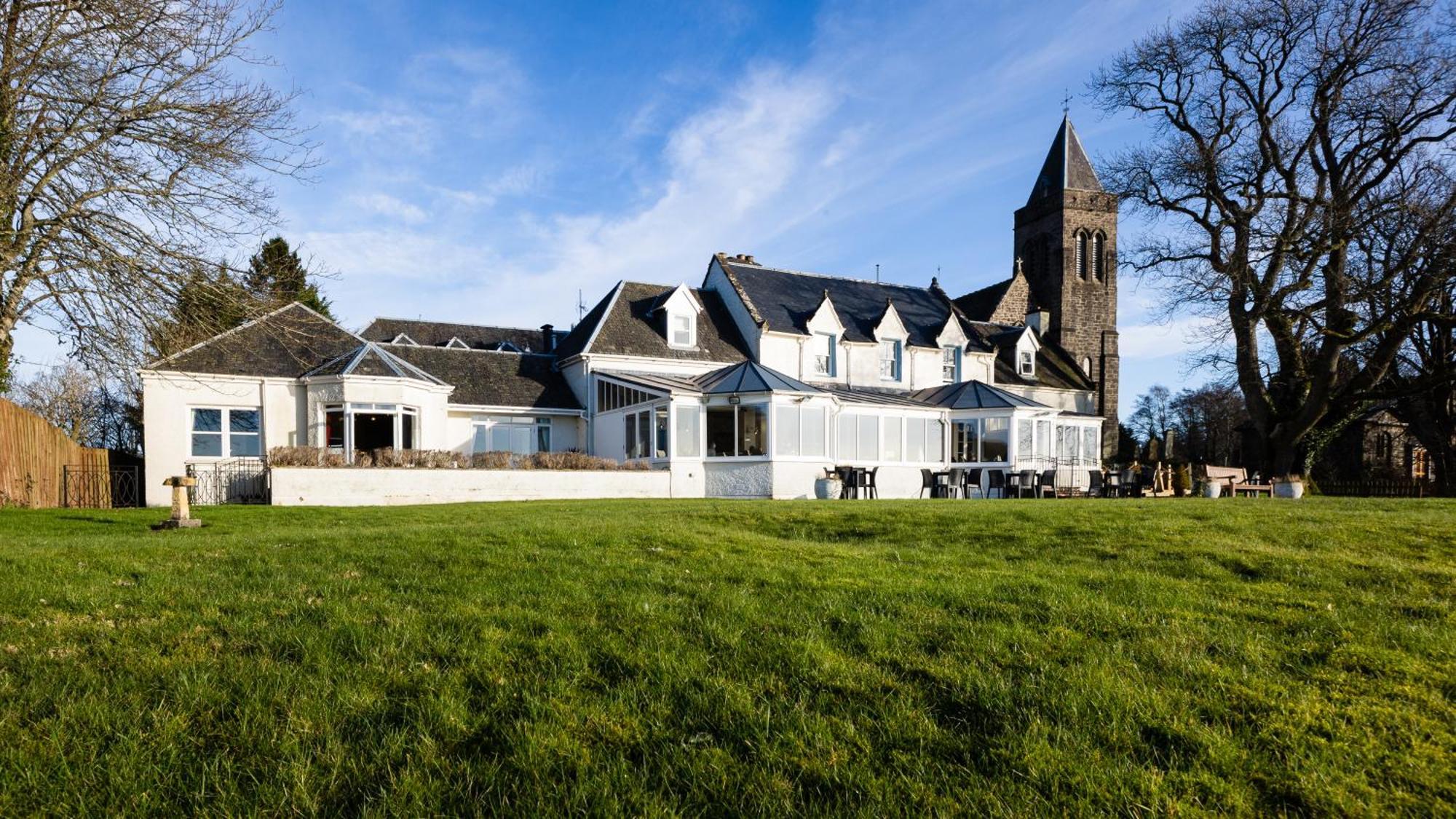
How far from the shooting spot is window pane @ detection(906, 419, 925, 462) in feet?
99.8

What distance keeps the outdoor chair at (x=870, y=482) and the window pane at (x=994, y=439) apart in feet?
18.0

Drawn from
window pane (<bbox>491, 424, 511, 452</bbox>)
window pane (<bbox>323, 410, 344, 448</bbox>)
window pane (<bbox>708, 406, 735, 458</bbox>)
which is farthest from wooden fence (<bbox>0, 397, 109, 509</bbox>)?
window pane (<bbox>708, 406, 735, 458</bbox>)

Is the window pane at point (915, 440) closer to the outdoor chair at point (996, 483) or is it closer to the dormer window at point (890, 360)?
the outdoor chair at point (996, 483)

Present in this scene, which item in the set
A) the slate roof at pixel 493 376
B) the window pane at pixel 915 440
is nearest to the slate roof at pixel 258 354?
the slate roof at pixel 493 376

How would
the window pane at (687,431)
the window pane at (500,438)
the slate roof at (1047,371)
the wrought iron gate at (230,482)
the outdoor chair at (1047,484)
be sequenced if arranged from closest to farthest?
the wrought iron gate at (230,482)
the window pane at (687,431)
the outdoor chair at (1047,484)
the window pane at (500,438)
the slate roof at (1047,371)

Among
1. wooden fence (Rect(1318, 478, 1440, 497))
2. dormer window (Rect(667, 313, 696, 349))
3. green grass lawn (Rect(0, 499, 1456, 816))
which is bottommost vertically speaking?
wooden fence (Rect(1318, 478, 1440, 497))

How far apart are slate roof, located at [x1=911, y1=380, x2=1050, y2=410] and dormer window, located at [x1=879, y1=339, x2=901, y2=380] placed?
2.18 m

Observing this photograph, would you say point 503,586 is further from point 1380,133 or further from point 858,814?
point 1380,133

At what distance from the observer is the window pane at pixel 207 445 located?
25047mm

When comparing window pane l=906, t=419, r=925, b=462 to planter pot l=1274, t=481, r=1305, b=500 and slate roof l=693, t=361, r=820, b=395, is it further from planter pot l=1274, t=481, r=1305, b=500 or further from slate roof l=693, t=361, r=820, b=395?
planter pot l=1274, t=481, r=1305, b=500

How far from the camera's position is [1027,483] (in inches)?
1124

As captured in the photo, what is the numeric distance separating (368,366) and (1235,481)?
28.3 m

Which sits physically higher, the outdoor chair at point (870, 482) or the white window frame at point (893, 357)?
the white window frame at point (893, 357)

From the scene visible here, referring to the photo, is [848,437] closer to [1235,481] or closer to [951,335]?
[951,335]
